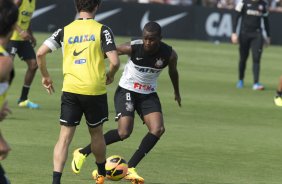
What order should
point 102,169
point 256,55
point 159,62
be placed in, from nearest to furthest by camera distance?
point 102,169 < point 159,62 < point 256,55

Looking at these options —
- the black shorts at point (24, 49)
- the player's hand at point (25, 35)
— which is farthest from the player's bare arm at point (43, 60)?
the black shorts at point (24, 49)

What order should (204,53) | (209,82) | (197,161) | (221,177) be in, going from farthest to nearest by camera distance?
(204,53)
(209,82)
(197,161)
(221,177)

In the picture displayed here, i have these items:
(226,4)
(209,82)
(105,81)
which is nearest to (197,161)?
(105,81)

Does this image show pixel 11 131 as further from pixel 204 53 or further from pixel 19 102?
pixel 204 53

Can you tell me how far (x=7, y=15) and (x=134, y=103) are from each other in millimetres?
4668

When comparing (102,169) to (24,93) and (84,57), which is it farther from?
(24,93)

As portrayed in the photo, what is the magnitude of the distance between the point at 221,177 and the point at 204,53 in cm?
2230

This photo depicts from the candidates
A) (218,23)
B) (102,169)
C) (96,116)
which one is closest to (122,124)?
(102,169)

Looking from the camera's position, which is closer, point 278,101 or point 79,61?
point 79,61

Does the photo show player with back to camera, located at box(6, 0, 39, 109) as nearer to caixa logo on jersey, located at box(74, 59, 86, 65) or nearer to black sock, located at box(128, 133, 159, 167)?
black sock, located at box(128, 133, 159, 167)

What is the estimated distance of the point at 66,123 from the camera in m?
10.1

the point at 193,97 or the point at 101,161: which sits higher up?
the point at 101,161

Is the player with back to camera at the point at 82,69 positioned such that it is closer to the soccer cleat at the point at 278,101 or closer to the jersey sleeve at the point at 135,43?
the jersey sleeve at the point at 135,43

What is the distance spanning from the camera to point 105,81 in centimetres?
1019
